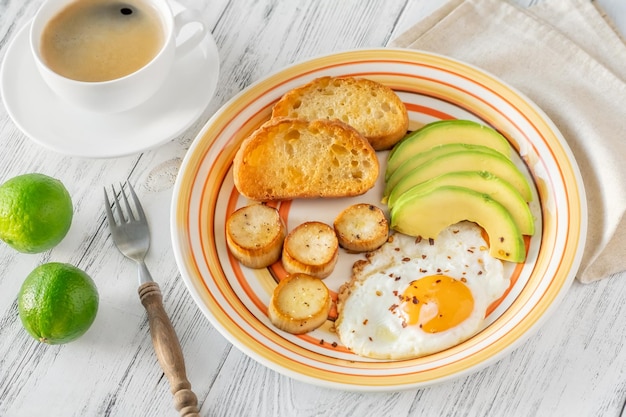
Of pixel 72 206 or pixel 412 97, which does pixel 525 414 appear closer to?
pixel 412 97

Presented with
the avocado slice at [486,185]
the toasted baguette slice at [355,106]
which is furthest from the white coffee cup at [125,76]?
the avocado slice at [486,185]

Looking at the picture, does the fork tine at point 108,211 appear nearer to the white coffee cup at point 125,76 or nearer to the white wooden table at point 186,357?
the white wooden table at point 186,357

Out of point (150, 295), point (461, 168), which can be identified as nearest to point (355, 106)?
point (461, 168)

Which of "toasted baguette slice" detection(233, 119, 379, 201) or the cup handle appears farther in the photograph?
the cup handle

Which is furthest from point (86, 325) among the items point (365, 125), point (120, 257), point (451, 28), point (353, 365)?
point (451, 28)

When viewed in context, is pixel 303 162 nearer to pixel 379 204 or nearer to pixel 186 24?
pixel 379 204

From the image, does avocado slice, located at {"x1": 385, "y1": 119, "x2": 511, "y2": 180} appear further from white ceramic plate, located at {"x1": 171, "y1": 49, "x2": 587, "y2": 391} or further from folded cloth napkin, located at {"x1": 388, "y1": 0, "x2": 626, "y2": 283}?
folded cloth napkin, located at {"x1": 388, "y1": 0, "x2": 626, "y2": 283}

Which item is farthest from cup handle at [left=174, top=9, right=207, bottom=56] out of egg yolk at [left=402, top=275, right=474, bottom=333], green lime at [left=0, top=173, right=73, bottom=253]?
egg yolk at [left=402, top=275, right=474, bottom=333]
